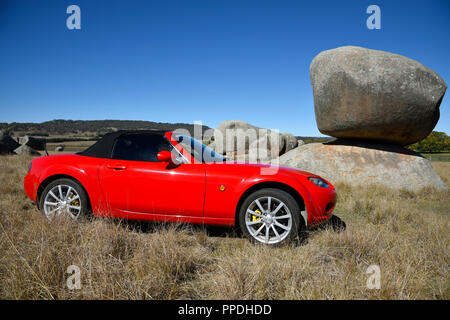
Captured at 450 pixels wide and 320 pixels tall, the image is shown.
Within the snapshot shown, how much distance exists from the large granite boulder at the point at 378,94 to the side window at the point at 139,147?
684cm

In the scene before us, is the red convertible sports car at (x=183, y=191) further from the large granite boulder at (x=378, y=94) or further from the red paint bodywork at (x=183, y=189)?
the large granite boulder at (x=378, y=94)

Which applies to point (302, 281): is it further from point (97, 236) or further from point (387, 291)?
point (97, 236)

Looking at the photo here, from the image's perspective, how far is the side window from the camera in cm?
327

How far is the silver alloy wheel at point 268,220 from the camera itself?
283 centimetres

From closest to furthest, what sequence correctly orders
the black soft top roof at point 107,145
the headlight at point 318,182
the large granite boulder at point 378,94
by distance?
the headlight at point 318,182 < the black soft top roof at point 107,145 < the large granite boulder at point 378,94

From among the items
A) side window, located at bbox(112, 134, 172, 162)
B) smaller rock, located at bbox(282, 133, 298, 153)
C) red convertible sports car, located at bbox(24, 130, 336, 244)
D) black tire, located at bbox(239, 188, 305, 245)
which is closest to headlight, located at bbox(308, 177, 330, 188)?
red convertible sports car, located at bbox(24, 130, 336, 244)

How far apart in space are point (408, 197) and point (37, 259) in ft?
25.9

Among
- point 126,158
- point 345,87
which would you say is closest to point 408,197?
point 345,87

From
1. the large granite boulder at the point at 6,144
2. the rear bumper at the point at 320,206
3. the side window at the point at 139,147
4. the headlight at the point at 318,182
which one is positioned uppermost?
the large granite boulder at the point at 6,144

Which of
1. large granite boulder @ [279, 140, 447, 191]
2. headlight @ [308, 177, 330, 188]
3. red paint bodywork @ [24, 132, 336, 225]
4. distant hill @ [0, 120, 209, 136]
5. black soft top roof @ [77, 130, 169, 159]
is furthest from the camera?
distant hill @ [0, 120, 209, 136]

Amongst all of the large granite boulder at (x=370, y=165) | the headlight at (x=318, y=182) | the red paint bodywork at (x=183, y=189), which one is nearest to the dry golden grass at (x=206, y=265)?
the red paint bodywork at (x=183, y=189)

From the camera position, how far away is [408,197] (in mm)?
6363

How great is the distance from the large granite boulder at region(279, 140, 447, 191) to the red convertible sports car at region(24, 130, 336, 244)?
17.5ft

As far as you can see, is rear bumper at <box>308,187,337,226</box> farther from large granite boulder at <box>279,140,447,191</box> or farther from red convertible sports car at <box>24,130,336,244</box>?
large granite boulder at <box>279,140,447,191</box>
